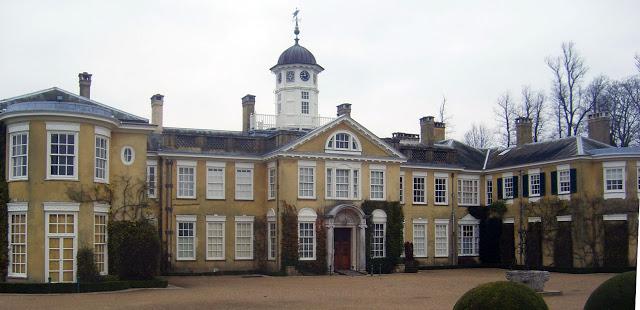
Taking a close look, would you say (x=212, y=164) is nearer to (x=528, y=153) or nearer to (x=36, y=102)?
(x=36, y=102)

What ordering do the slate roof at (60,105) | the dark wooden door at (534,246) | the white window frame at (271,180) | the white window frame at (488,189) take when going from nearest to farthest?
the slate roof at (60,105) < the white window frame at (271,180) < the dark wooden door at (534,246) < the white window frame at (488,189)

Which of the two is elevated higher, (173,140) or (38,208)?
(173,140)

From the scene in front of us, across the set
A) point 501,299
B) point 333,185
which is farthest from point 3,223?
point 501,299

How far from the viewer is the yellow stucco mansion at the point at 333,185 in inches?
1451

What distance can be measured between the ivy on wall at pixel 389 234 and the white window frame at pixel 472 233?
19.7 ft

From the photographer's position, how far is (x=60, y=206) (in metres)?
27.7

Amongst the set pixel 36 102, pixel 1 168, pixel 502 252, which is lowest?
pixel 502 252

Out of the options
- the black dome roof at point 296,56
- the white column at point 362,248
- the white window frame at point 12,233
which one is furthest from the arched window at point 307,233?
the white window frame at point 12,233

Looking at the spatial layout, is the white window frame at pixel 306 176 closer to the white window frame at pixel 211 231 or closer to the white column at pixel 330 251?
the white column at pixel 330 251

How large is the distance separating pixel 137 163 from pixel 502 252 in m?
22.7

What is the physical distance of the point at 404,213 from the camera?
43.2m

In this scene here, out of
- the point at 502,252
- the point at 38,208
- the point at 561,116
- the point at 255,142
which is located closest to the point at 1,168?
the point at 38,208

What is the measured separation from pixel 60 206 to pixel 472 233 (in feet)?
84.9

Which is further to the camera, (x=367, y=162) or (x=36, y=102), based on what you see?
(x=367, y=162)
